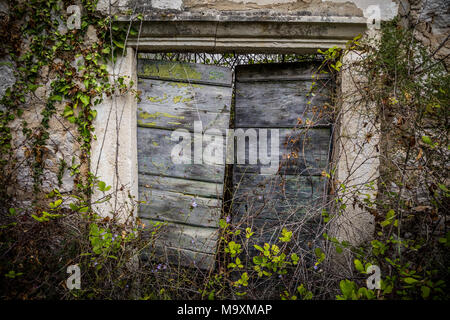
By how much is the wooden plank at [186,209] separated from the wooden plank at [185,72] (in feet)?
3.13

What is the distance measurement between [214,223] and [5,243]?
145cm

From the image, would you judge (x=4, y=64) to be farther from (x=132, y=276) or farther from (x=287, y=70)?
(x=287, y=70)

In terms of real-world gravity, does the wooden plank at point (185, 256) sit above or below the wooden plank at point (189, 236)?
below

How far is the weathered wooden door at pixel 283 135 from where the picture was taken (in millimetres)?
1924

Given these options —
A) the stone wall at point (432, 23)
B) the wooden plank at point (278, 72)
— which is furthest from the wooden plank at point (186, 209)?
the stone wall at point (432, 23)

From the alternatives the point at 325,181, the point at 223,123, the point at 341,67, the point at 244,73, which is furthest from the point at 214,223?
the point at 341,67

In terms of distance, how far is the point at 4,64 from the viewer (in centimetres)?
185

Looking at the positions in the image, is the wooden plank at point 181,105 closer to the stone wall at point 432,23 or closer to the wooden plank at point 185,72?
the wooden plank at point 185,72

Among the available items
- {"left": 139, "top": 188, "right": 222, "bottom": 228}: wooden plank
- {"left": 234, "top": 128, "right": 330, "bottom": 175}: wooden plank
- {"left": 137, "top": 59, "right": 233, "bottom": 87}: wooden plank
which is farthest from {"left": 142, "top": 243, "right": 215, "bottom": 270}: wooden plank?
{"left": 137, "top": 59, "right": 233, "bottom": 87}: wooden plank

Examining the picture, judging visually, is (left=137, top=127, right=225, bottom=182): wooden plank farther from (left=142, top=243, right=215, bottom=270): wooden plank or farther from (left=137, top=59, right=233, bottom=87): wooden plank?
(left=142, top=243, right=215, bottom=270): wooden plank

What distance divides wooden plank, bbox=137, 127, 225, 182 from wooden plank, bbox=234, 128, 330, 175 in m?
0.52

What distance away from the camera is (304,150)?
195 cm

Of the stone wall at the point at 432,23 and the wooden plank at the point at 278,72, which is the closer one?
the stone wall at the point at 432,23

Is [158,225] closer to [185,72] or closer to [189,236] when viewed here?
[189,236]
